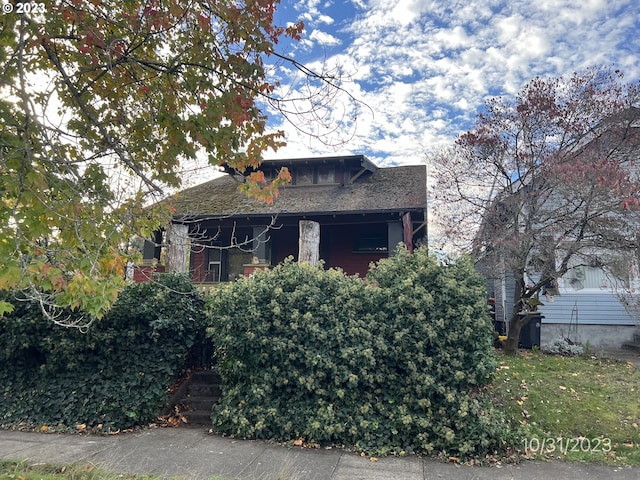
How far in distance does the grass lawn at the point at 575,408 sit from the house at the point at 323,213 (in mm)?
6063

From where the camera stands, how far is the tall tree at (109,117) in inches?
142

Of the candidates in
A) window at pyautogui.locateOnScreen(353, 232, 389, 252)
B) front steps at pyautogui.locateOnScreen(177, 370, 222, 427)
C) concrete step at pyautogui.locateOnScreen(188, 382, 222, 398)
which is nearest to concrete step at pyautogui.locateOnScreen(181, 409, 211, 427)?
front steps at pyautogui.locateOnScreen(177, 370, 222, 427)

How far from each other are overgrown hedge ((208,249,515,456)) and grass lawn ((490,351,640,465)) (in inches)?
24.5

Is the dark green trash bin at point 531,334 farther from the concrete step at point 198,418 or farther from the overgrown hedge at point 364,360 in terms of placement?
the concrete step at point 198,418

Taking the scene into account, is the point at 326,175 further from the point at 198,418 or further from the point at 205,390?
the point at 198,418

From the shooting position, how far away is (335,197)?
14477 mm

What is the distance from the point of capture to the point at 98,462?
466cm

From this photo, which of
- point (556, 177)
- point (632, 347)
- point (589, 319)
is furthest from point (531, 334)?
point (556, 177)

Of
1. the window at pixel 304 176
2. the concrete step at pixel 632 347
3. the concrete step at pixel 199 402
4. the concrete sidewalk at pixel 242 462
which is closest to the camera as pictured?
the concrete sidewalk at pixel 242 462
